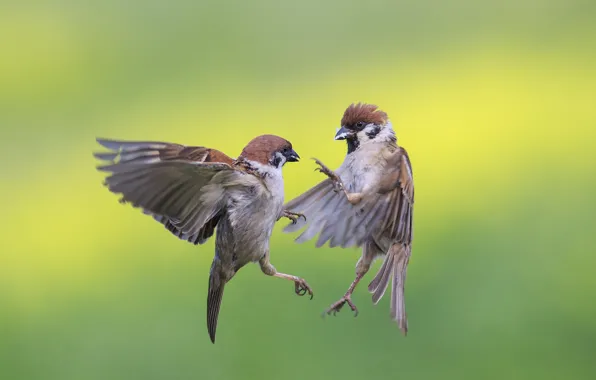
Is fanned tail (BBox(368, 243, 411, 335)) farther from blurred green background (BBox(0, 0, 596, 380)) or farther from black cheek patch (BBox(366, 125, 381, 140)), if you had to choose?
blurred green background (BBox(0, 0, 596, 380))

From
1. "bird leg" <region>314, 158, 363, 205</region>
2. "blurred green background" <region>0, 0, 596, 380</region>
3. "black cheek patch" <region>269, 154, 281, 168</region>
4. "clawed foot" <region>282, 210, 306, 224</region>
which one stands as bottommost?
"blurred green background" <region>0, 0, 596, 380</region>

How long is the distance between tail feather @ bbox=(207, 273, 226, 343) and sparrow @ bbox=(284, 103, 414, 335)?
0.87ft

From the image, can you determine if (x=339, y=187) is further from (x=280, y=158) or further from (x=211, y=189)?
(x=211, y=189)

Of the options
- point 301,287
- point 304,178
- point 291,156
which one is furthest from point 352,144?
point 304,178

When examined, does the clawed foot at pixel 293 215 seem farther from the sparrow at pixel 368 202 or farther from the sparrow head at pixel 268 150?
the sparrow head at pixel 268 150

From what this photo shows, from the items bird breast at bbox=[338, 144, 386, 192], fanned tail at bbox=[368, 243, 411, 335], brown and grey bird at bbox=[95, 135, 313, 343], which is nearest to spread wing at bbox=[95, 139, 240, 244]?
brown and grey bird at bbox=[95, 135, 313, 343]

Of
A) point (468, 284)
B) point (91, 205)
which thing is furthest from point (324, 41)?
point (468, 284)

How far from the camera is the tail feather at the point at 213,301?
10.0 ft

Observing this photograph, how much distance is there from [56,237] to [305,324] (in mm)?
2349

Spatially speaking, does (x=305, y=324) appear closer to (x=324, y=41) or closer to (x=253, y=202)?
(x=253, y=202)

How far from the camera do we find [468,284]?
21.6 feet

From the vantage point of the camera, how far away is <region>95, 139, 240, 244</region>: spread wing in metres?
2.79

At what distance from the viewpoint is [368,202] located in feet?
10.2

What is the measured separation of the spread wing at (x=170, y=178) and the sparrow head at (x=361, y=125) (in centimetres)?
37
